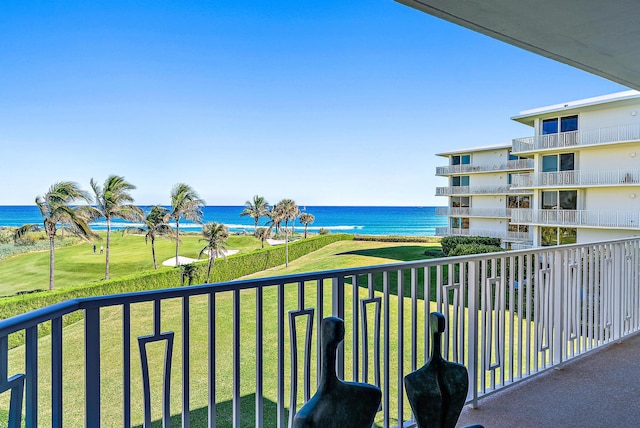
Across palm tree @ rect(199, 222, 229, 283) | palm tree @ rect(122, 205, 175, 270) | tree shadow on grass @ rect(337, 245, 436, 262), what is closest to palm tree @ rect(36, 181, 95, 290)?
palm tree @ rect(122, 205, 175, 270)

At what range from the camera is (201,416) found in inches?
257

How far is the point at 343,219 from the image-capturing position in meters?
51.2

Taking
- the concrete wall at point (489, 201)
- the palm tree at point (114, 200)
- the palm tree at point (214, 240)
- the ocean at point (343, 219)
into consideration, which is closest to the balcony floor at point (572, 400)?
the palm tree at point (214, 240)

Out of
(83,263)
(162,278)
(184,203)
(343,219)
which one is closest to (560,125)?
(162,278)

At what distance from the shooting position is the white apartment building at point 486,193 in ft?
77.1

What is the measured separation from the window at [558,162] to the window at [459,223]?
27.2 feet

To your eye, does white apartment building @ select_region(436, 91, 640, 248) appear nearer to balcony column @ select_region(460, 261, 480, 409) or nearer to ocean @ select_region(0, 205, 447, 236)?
balcony column @ select_region(460, 261, 480, 409)

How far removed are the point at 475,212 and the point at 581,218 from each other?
28.3ft

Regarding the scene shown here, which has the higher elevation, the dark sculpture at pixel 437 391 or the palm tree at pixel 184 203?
the palm tree at pixel 184 203

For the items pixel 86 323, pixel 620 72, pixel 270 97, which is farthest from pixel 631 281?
pixel 270 97

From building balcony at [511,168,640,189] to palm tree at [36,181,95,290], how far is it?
18.7 metres

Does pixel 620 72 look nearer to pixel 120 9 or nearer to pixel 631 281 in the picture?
pixel 631 281

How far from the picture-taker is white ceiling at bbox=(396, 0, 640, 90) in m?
2.02

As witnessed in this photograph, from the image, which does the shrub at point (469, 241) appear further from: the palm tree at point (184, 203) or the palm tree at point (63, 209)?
the palm tree at point (63, 209)
